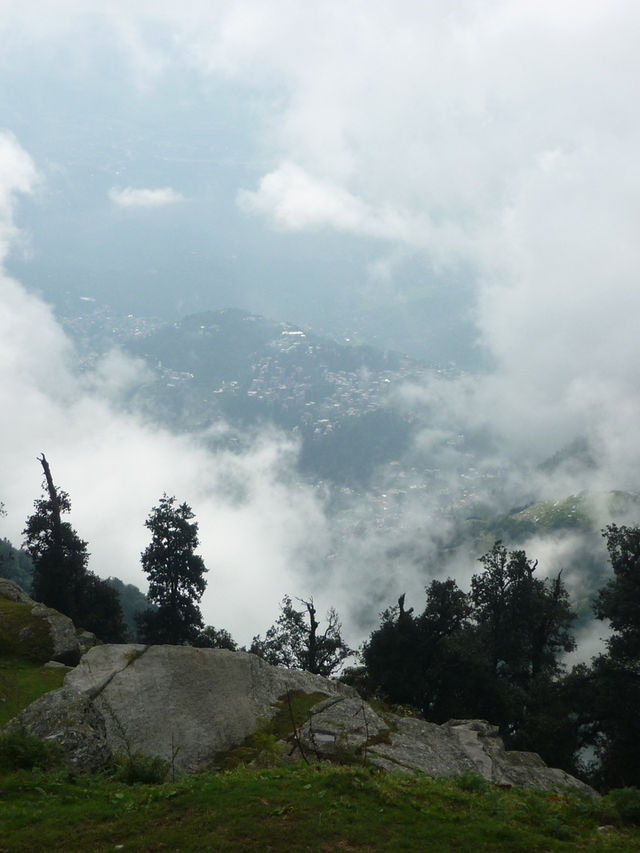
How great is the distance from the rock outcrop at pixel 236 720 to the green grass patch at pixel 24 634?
4.97 metres

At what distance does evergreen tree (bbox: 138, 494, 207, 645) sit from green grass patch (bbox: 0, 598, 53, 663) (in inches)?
918

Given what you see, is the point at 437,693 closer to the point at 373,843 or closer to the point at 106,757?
the point at 106,757

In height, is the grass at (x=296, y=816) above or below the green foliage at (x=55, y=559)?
below

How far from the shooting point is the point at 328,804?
55.9 feet

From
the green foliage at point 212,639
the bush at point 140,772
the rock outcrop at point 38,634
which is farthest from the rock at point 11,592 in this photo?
the bush at point 140,772

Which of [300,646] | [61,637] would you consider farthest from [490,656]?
[61,637]

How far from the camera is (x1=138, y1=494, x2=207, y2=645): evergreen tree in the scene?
2549 inches

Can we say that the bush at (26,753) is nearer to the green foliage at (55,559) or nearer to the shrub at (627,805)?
the shrub at (627,805)

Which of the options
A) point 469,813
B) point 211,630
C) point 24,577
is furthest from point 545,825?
point 24,577

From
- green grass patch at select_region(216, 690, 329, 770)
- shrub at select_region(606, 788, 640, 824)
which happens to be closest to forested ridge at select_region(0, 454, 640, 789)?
green grass patch at select_region(216, 690, 329, 770)

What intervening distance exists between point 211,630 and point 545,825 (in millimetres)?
55303

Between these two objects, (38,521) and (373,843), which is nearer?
(373,843)

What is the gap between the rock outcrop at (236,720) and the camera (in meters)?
28.0

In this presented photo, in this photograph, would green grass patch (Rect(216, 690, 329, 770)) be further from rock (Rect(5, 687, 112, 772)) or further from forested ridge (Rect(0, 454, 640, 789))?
forested ridge (Rect(0, 454, 640, 789))
